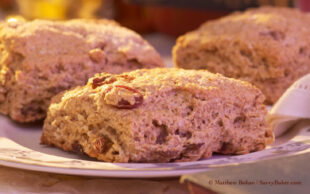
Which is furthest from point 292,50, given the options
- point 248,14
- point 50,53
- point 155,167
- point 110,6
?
point 110,6

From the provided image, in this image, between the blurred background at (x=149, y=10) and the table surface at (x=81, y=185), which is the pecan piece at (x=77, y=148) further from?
the blurred background at (x=149, y=10)

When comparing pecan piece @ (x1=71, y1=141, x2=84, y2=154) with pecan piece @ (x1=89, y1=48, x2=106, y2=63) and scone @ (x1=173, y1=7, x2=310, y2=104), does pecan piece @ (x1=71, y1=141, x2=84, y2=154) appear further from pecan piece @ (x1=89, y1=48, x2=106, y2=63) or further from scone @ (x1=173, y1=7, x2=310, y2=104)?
scone @ (x1=173, y1=7, x2=310, y2=104)

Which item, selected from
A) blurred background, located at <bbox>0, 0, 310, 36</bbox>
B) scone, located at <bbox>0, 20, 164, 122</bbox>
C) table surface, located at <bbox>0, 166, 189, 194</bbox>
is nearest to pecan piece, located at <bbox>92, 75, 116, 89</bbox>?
table surface, located at <bbox>0, 166, 189, 194</bbox>

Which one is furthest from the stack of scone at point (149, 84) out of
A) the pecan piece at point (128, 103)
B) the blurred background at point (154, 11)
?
the blurred background at point (154, 11)

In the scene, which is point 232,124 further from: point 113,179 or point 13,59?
point 13,59

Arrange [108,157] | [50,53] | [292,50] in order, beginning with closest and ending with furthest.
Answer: [108,157], [50,53], [292,50]
